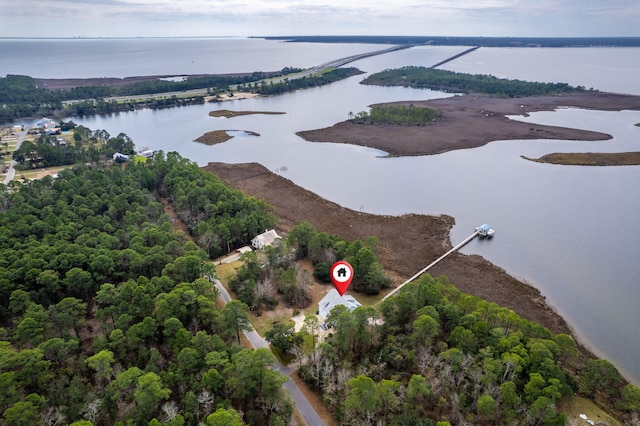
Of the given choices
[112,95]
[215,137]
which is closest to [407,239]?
[215,137]

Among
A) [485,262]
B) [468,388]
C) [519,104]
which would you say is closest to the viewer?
[468,388]

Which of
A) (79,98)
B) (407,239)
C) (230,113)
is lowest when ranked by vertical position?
(407,239)

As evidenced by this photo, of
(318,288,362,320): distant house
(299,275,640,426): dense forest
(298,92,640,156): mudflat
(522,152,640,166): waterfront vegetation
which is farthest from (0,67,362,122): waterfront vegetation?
(299,275,640,426): dense forest

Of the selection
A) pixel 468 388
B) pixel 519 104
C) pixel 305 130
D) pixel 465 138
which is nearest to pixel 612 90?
pixel 519 104

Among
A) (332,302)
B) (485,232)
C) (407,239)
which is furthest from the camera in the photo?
(485,232)

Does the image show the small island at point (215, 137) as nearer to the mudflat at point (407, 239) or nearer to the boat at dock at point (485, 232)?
the mudflat at point (407, 239)

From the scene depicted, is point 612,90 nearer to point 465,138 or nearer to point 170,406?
point 465,138

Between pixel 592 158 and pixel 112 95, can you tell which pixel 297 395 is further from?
pixel 112 95

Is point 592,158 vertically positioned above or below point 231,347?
below
